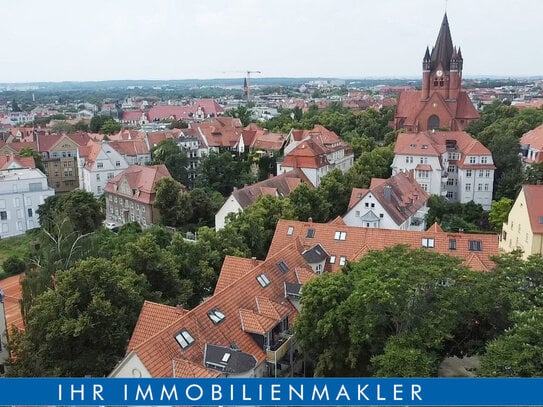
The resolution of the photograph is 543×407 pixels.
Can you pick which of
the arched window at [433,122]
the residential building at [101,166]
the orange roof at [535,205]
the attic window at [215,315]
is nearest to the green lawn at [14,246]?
the residential building at [101,166]

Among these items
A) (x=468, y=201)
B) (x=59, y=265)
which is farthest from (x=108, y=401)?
(x=468, y=201)

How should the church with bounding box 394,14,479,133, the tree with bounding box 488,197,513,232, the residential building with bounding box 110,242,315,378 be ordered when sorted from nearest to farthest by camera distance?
1. the residential building with bounding box 110,242,315,378
2. the tree with bounding box 488,197,513,232
3. the church with bounding box 394,14,479,133

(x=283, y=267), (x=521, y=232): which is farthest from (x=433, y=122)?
(x=283, y=267)

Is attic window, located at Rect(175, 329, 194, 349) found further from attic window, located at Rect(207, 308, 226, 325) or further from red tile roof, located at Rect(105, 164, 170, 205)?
red tile roof, located at Rect(105, 164, 170, 205)

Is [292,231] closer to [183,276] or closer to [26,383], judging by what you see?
[183,276]

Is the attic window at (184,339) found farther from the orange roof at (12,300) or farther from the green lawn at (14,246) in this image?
the green lawn at (14,246)

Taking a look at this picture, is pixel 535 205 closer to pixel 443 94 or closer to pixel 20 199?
pixel 20 199

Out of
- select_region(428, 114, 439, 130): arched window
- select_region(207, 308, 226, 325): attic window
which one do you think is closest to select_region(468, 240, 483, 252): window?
select_region(207, 308, 226, 325): attic window
